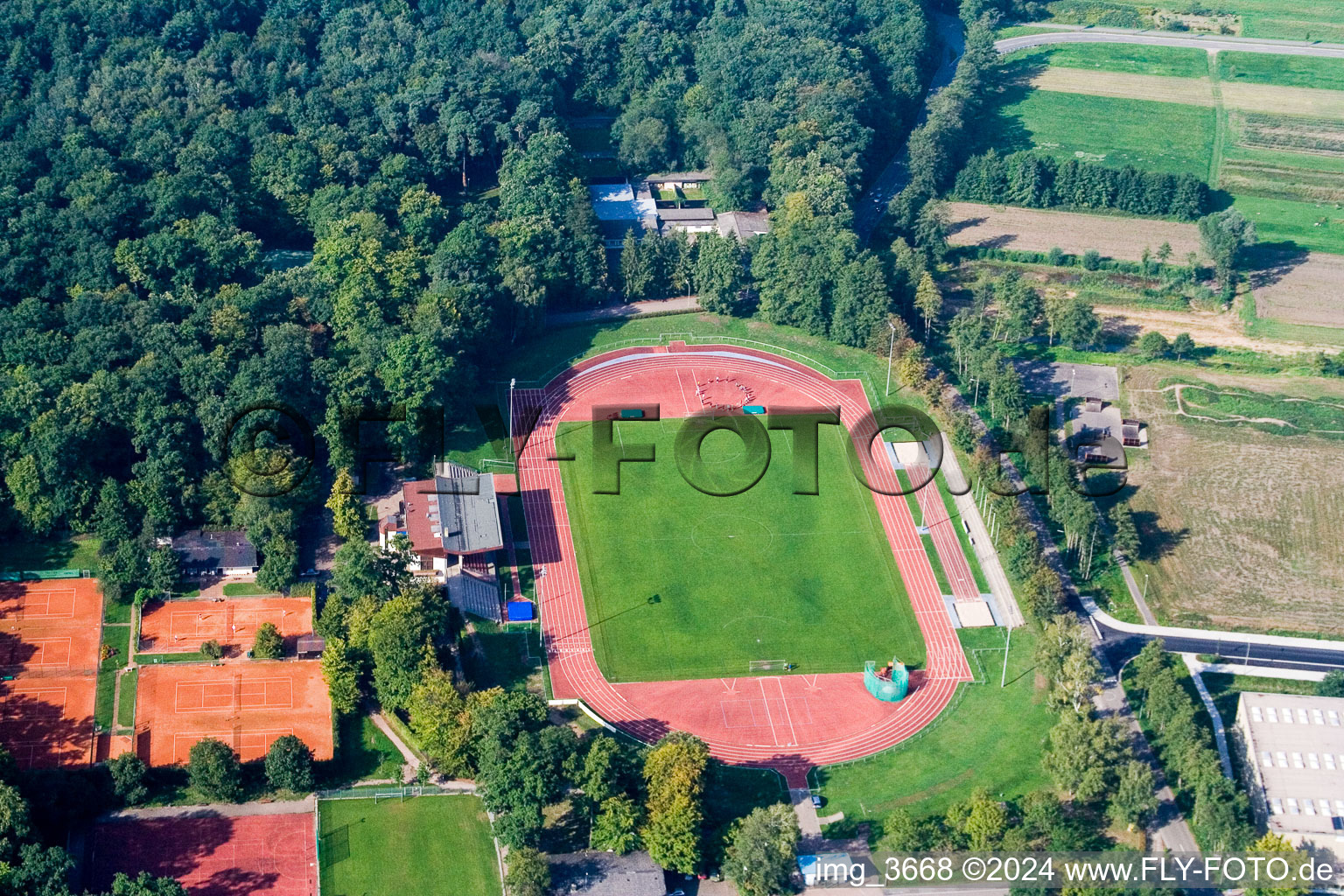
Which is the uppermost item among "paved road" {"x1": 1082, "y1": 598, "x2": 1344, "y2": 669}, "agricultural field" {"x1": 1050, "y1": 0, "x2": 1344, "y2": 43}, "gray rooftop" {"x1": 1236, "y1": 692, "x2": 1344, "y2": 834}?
"agricultural field" {"x1": 1050, "y1": 0, "x2": 1344, "y2": 43}

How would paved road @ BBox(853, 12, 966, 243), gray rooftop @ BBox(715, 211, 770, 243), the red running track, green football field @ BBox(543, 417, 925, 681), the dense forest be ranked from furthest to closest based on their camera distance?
paved road @ BBox(853, 12, 966, 243) < gray rooftop @ BBox(715, 211, 770, 243) < the dense forest < the red running track < green football field @ BBox(543, 417, 925, 681)

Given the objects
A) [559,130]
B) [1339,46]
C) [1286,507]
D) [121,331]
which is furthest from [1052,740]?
[1339,46]

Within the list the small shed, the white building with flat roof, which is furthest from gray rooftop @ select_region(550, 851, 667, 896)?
the white building with flat roof

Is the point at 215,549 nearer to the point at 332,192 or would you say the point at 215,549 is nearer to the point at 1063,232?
the point at 332,192

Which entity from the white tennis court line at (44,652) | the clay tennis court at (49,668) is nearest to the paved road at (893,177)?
the clay tennis court at (49,668)

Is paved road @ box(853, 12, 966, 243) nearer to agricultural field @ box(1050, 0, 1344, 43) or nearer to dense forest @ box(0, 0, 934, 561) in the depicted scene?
dense forest @ box(0, 0, 934, 561)

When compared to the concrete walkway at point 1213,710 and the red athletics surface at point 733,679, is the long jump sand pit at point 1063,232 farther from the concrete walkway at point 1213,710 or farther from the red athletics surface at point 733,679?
the concrete walkway at point 1213,710

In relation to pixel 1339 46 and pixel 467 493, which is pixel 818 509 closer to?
pixel 467 493
